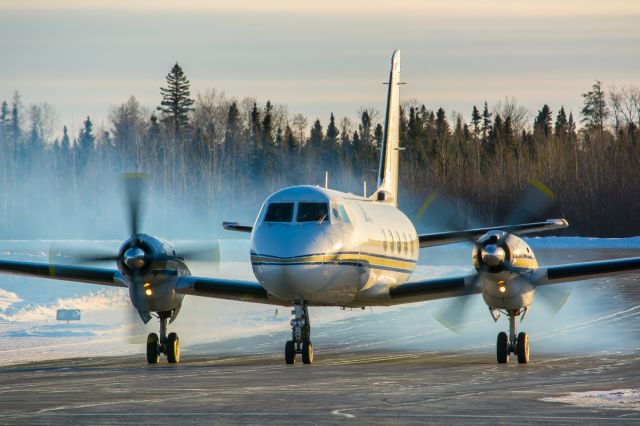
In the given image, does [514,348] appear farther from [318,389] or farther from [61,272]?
[61,272]

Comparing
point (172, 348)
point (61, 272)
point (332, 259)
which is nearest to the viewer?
A: point (332, 259)

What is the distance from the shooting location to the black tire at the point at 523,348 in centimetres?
2044

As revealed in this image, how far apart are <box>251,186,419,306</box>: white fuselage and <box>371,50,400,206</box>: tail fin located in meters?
7.23

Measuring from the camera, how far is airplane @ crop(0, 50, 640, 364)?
65.6 feet

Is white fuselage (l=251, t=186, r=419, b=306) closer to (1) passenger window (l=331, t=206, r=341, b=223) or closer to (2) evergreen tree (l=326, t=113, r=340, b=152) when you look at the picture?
(1) passenger window (l=331, t=206, r=341, b=223)

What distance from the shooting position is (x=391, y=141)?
3136 cm

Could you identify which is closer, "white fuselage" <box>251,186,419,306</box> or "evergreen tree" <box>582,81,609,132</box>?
"white fuselage" <box>251,186,419,306</box>

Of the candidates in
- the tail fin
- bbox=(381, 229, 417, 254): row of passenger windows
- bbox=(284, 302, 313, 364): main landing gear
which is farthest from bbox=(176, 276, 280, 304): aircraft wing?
the tail fin

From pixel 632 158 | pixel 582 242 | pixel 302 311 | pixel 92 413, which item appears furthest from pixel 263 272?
pixel 632 158

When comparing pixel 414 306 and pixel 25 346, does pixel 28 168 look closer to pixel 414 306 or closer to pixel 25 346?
pixel 414 306

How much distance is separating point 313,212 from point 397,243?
434cm

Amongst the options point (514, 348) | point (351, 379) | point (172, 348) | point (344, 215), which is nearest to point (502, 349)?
point (514, 348)

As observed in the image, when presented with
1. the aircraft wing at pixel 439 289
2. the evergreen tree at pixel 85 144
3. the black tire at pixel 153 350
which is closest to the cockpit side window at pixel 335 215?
the aircraft wing at pixel 439 289

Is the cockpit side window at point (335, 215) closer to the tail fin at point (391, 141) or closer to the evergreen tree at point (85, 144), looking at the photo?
the tail fin at point (391, 141)
